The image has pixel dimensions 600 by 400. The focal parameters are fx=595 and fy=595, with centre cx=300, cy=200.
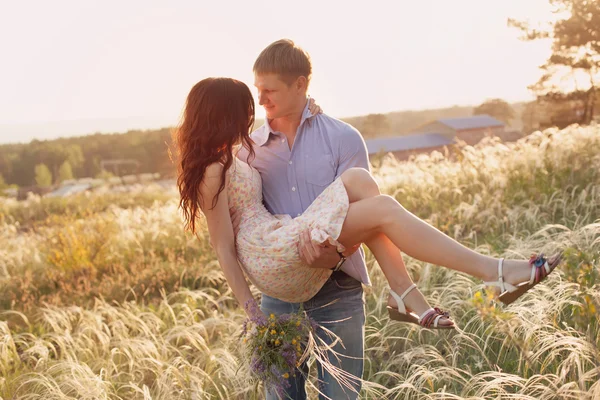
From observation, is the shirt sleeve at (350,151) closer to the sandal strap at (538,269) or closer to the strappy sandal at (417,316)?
the strappy sandal at (417,316)

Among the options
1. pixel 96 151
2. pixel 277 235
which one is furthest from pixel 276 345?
pixel 96 151

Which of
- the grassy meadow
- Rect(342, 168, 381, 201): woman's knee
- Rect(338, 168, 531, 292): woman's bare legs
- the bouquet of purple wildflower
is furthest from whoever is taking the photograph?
the grassy meadow

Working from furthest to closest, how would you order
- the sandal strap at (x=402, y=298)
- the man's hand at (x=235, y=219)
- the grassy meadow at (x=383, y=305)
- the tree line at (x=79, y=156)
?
the tree line at (x=79, y=156), the grassy meadow at (x=383, y=305), the man's hand at (x=235, y=219), the sandal strap at (x=402, y=298)

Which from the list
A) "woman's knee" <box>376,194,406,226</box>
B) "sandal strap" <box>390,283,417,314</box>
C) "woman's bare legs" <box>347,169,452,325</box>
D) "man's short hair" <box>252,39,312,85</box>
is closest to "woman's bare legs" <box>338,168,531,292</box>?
"woman's knee" <box>376,194,406,226</box>

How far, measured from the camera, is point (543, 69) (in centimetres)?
2203

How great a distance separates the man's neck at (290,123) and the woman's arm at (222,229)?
1.39ft

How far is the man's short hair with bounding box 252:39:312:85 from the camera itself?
108 inches

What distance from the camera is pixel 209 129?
267 cm

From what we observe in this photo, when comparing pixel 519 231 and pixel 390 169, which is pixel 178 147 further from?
pixel 390 169

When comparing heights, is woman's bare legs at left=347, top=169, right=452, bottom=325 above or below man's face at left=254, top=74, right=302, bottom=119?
below

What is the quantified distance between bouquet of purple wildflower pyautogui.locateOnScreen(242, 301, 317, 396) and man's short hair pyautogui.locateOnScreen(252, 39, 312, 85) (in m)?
1.10

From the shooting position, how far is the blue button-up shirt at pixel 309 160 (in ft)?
9.12

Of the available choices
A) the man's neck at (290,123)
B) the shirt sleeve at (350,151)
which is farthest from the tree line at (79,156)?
the shirt sleeve at (350,151)

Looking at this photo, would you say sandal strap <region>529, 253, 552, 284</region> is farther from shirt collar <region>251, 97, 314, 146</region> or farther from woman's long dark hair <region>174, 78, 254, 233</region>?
woman's long dark hair <region>174, 78, 254, 233</region>
